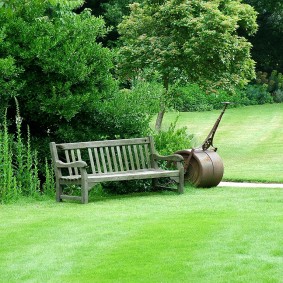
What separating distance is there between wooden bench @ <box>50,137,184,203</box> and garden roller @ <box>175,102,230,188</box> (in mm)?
311

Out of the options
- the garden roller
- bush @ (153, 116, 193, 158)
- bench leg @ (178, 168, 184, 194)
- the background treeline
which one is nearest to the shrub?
the background treeline

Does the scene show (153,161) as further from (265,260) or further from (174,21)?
(174,21)

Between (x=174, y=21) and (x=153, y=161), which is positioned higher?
(x=174, y=21)

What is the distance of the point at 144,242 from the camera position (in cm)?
802

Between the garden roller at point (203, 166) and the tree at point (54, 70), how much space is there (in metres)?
1.76

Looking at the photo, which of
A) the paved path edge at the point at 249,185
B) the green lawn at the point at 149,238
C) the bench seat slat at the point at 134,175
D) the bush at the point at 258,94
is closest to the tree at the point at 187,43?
the paved path edge at the point at 249,185

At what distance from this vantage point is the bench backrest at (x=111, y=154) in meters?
12.7

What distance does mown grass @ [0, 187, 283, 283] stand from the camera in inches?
268

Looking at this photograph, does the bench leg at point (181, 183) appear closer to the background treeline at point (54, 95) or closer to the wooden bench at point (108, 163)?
the wooden bench at point (108, 163)

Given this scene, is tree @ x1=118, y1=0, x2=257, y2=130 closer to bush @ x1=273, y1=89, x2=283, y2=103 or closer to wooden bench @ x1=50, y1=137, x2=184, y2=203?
wooden bench @ x1=50, y1=137, x2=184, y2=203

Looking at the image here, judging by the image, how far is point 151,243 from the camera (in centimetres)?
796

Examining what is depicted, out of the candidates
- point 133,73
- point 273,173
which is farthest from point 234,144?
point 273,173

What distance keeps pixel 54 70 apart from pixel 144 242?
19.0 ft

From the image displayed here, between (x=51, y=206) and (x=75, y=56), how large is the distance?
282cm
